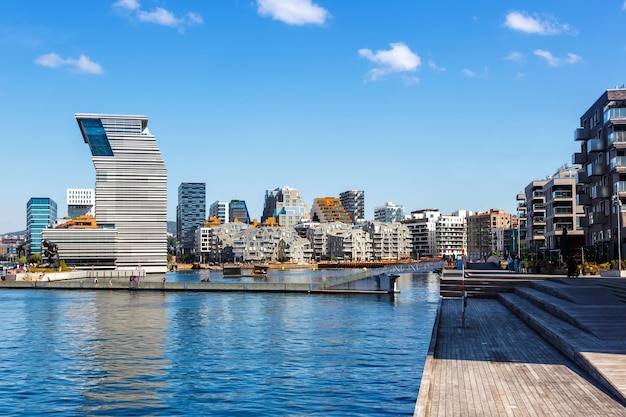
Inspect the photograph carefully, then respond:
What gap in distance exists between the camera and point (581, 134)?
94.2 m

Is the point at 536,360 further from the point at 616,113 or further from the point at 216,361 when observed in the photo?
the point at 616,113

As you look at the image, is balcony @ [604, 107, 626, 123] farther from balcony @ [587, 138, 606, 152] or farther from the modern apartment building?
the modern apartment building

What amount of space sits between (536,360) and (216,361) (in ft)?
53.6

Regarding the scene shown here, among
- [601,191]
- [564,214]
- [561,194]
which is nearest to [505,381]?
[601,191]

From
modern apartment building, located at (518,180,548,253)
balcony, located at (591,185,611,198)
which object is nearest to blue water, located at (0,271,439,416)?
balcony, located at (591,185,611,198)

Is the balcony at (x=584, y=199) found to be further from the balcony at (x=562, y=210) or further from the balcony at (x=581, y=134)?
the balcony at (x=562, y=210)

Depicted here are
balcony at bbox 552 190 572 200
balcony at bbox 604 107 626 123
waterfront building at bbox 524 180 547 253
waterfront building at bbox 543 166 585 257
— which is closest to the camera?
balcony at bbox 604 107 626 123

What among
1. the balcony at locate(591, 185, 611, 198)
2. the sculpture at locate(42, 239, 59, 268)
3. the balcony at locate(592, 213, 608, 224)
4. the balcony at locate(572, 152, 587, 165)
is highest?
the balcony at locate(572, 152, 587, 165)

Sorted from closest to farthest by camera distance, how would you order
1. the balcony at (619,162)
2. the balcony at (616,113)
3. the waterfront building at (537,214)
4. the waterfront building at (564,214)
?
the balcony at (619,162) → the balcony at (616,113) → the waterfront building at (564,214) → the waterfront building at (537,214)

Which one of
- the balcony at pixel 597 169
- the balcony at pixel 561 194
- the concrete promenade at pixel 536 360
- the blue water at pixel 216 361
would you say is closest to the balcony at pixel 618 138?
the balcony at pixel 597 169

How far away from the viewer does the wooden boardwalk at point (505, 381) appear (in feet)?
60.8

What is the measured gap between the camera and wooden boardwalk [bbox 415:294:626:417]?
18.5 m

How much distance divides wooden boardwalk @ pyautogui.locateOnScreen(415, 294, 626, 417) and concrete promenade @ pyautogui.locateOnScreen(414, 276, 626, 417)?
3cm

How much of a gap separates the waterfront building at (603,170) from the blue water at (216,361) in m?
33.0
